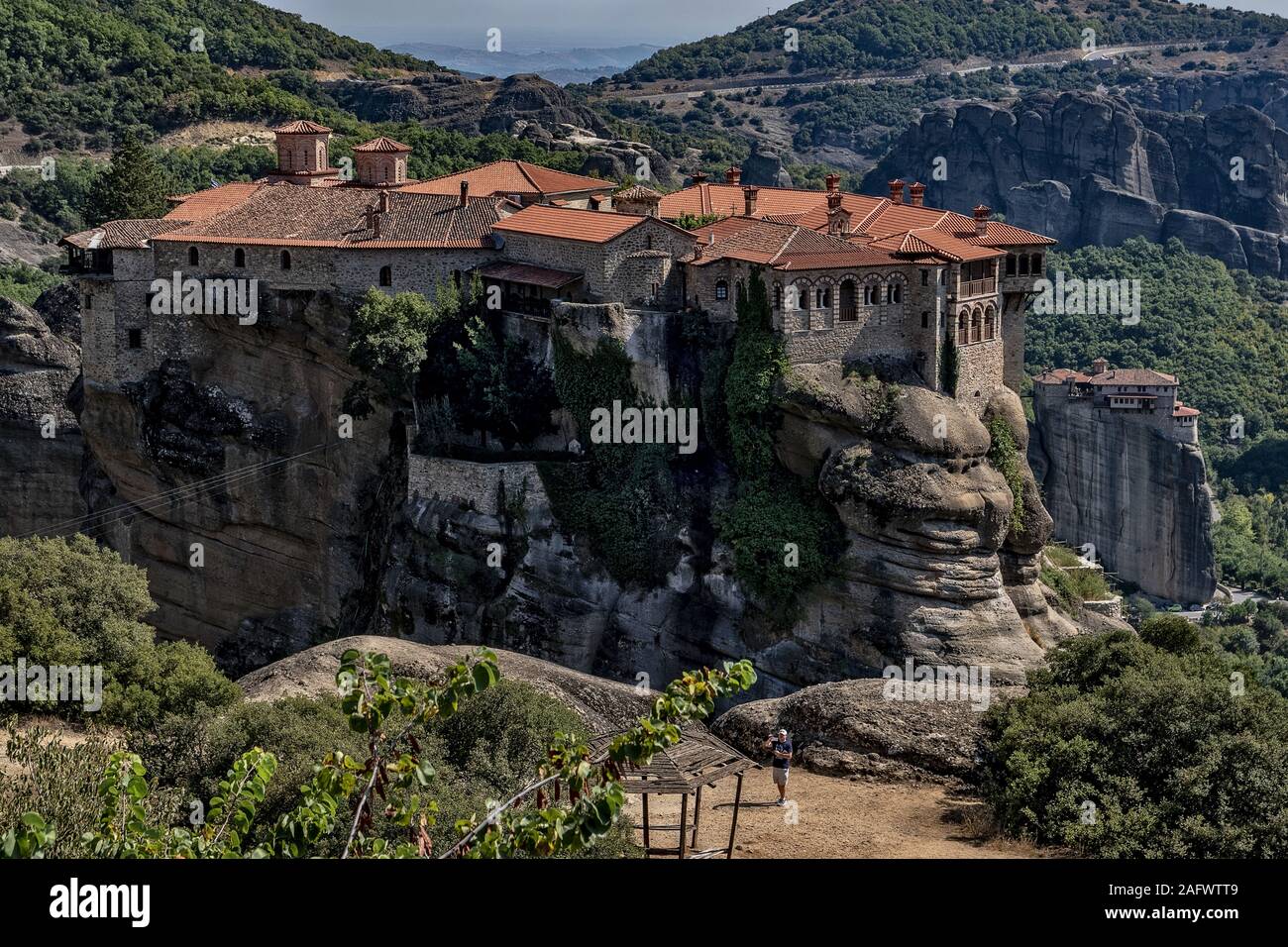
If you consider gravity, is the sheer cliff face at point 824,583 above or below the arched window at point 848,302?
below

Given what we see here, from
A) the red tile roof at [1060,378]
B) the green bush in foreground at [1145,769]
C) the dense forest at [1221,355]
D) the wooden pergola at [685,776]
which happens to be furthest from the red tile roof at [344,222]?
the dense forest at [1221,355]

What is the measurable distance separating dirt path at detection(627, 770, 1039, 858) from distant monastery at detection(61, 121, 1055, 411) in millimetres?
20667

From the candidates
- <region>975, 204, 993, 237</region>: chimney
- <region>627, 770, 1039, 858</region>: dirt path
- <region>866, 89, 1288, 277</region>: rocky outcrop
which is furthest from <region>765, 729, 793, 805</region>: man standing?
<region>866, 89, 1288, 277</region>: rocky outcrop

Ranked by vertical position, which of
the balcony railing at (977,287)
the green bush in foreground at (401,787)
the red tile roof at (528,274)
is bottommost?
the green bush in foreground at (401,787)

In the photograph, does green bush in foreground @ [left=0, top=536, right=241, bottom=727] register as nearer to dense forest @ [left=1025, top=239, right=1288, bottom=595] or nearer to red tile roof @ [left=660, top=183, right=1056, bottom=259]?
red tile roof @ [left=660, top=183, right=1056, bottom=259]

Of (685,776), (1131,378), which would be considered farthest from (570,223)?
(1131,378)

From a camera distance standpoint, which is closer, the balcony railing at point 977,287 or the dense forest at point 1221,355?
the balcony railing at point 977,287

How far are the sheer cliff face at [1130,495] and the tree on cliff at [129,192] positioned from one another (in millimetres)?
47495

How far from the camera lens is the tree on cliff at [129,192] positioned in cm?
6088

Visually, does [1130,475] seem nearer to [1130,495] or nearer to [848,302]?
[1130,495]

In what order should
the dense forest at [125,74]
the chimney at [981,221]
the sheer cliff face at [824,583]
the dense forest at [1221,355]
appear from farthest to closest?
the dense forest at [1221,355] → the dense forest at [125,74] → the chimney at [981,221] → the sheer cliff face at [824,583]

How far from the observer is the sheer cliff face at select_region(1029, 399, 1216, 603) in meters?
91.6

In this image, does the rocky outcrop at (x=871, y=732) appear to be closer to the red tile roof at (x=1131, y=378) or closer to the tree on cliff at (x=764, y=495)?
the tree on cliff at (x=764, y=495)
